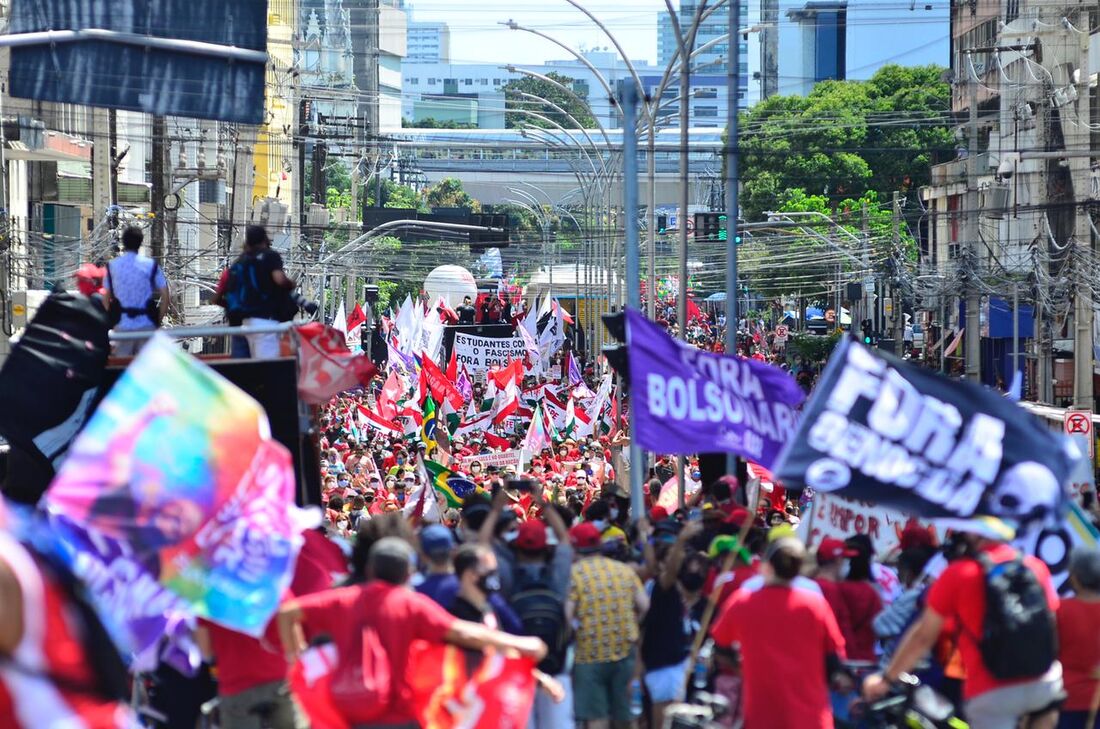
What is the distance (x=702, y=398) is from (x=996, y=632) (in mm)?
3909

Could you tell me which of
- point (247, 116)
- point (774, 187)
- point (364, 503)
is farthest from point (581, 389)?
point (774, 187)

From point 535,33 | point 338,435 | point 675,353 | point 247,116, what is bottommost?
point 338,435

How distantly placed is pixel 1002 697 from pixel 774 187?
7270 cm

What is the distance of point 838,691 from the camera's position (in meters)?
8.62

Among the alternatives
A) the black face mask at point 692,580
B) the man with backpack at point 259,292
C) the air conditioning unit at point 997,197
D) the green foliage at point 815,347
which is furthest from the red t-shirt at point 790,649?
the green foliage at point 815,347

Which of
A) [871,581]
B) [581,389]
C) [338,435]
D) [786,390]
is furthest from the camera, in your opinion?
[581,389]

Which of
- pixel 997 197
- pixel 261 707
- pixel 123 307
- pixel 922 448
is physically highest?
pixel 997 197

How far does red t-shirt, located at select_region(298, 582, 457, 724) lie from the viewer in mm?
7262

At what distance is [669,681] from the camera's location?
9680mm

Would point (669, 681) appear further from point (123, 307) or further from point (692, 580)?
point (123, 307)

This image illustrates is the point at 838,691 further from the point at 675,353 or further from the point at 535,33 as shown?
the point at 535,33

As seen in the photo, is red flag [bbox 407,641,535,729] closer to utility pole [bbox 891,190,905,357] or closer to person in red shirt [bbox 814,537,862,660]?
person in red shirt [bbox 814,537,862,660]

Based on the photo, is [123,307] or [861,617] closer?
[861,617]

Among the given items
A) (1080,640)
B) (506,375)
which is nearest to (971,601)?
(1080,640)
